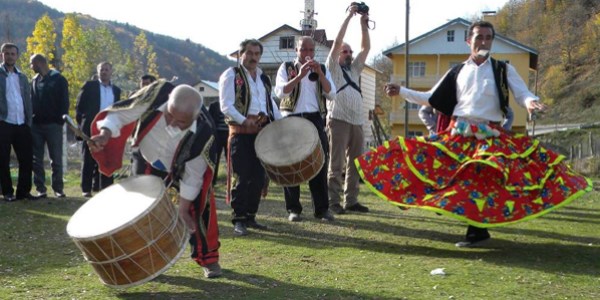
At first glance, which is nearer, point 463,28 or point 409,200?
point 409,200

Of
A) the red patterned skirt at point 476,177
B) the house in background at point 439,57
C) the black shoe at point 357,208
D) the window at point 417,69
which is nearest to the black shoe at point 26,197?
the black shoe at point 357,208

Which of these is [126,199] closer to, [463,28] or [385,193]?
[385,193]

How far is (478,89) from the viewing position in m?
5.52

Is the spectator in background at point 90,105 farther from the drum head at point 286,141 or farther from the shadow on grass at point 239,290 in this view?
the shadow on grass at point 239,290

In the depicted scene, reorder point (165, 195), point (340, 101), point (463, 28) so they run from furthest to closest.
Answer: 1. point (463, 28)
2. point (340, 101)
3. point (165, 195)

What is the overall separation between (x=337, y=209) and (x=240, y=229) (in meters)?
1.77

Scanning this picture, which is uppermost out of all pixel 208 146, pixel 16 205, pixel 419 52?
pixel 419 52

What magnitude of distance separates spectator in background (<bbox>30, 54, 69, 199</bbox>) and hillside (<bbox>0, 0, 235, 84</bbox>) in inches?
3779

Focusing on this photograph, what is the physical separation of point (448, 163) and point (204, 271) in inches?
88.8

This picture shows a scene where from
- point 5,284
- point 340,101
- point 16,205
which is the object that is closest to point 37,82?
point 16,205

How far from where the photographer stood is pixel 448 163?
17.8 ft

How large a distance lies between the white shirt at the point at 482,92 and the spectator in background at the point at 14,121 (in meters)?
5.91

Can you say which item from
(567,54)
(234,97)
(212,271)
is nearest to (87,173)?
(234,97)

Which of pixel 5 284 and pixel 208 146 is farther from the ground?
pixel 208 146
